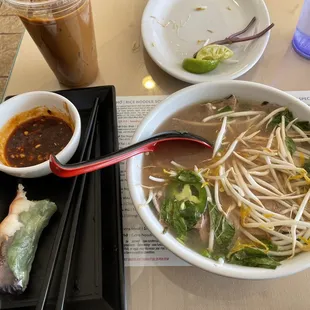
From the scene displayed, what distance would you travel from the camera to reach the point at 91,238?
31.5 inches

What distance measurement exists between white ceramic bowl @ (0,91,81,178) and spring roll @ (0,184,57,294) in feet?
0.22

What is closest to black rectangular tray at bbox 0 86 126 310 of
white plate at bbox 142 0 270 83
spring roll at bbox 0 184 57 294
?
spring roll at bbox 0 184 57 294

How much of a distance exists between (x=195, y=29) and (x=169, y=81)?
0.80 feet

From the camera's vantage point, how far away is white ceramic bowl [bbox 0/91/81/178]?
2.77ft

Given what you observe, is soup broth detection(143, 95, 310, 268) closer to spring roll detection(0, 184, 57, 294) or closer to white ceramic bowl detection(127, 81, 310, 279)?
white ceramic bowl detection(127, 81, 310, 279)

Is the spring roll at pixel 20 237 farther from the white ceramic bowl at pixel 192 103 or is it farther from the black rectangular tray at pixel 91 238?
the white ceramic bowl at pixel 192 103

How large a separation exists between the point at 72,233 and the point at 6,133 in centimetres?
38

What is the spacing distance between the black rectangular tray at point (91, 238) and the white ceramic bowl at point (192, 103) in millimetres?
94

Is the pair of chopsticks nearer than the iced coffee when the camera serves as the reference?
Yes

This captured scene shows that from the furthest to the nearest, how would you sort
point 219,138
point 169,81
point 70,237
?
point 169,81, point 219,138, point 70,237

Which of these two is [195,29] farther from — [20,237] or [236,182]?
[20,237]

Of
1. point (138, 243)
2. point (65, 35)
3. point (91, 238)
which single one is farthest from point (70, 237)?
point (65, 35)

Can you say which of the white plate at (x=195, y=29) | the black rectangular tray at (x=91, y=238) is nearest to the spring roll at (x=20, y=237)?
the black rectangular tray at (x=91, y=238)

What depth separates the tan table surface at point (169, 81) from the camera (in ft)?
2.47
